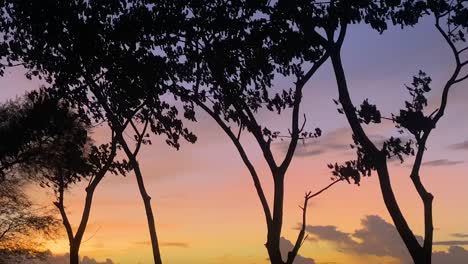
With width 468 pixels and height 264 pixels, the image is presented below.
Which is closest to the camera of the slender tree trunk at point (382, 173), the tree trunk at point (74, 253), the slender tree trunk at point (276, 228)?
the slender tree trunk at point (382, 173)

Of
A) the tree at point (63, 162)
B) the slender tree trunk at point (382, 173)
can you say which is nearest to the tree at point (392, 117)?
the slender tree trunk at point (382, 173)

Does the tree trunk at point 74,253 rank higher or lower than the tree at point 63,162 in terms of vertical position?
lower

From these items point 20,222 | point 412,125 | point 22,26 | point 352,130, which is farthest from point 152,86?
point 20,222

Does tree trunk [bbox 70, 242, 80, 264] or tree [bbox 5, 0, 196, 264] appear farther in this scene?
tree trunk [bbox 70, 242, 80, 264]

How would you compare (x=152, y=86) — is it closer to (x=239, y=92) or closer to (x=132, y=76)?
(x=132, y=76)

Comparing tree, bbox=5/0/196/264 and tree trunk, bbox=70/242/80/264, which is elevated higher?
tree, bbox=5/0/196/264

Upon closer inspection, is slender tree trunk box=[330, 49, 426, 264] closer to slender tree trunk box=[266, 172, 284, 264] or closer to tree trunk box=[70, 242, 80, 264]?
slender tree trunk box=[266, 172, 284, 264]

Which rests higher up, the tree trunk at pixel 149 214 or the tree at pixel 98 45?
the tree at pixel 98 45

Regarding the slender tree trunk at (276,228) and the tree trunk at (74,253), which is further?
the tree trunk at (74,253)

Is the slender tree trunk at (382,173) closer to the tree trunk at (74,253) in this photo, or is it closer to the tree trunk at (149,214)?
the tree trunk at (149,214)

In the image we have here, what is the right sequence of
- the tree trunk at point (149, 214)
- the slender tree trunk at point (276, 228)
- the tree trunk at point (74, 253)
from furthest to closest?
the tree trunk at point (74, 253) → the tree trunk at point (149, 214) → the slender tree trunk at point (276, 228)

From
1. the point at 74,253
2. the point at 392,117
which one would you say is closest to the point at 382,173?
the point at 392,117

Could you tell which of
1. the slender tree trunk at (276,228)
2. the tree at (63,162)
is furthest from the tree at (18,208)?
the slender tree trunk at (276,228)

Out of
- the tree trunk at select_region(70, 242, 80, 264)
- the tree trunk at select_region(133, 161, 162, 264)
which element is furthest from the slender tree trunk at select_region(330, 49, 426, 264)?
the tree trunk at select_region(70, 242, 80, 264)
